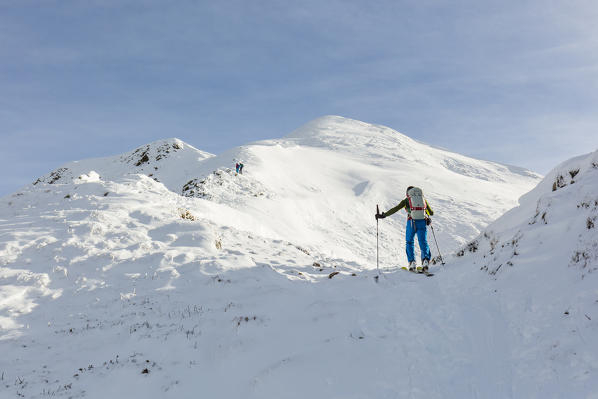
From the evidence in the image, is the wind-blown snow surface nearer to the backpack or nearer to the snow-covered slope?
the snow-covered slope

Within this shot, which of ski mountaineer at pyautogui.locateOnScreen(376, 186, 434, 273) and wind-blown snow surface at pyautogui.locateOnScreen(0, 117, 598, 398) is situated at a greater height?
ski mountaineer at pyautogui.locateOnScreen(376, 186, 434, 273)

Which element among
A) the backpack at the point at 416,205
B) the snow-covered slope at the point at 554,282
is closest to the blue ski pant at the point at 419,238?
the backpack at the point at 416,205

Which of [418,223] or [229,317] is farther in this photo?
[418,223]

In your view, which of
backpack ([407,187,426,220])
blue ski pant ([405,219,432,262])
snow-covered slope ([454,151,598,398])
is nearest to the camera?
snow-covered slope ([454,151,598,398])

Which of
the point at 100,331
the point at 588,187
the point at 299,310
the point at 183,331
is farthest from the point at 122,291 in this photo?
the point at 588,187

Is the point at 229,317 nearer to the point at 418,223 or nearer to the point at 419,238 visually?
the point at 419,238

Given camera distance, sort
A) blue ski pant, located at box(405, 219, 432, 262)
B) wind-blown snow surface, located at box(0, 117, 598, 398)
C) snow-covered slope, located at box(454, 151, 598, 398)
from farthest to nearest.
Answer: blue ski pant, located at box(405, 219, 432, 262)
wind-blown snow surface, located at box(0, 117, 598, 398)
snow-covered slope, located at box(454, 151, 598, 398)

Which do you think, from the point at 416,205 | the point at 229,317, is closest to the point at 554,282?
the point at 416,205

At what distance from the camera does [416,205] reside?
1092cm

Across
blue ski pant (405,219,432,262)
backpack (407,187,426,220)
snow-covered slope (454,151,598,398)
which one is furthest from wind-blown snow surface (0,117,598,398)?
backpack (407,187,426,220)

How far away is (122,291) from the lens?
845cm

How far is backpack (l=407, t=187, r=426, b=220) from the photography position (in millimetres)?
10852

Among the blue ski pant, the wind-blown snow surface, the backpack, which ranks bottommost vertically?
the wind-blown snow surface

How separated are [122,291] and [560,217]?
991 centimetres
